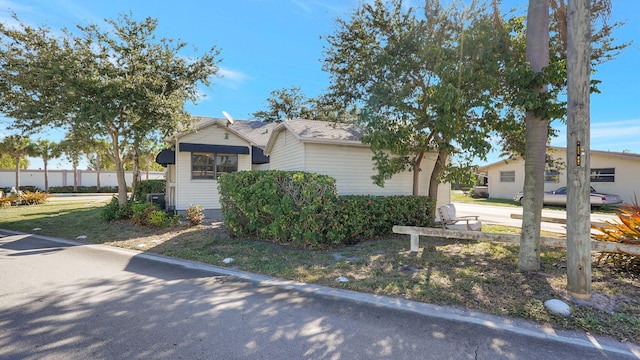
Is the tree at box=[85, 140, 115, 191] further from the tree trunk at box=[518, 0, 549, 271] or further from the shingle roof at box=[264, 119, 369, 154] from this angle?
the tree trunk at box=[518, 0, 549, 271]

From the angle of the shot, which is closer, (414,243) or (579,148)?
(579,148)

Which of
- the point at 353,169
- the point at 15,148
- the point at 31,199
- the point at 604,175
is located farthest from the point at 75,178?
the point at 604,175

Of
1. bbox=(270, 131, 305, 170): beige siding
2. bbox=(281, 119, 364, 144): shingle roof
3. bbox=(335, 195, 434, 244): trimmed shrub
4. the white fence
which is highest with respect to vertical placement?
bbox=(281, 119, 364, 144): shingle roof

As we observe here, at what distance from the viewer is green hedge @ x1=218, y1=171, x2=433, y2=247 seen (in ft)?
23.9

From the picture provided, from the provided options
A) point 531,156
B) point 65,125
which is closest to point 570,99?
point 531,156

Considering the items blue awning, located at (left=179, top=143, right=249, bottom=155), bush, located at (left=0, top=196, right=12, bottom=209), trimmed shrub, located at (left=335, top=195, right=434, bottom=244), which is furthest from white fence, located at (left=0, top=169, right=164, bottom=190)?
trimmed shrub, located at (left=335, top=195, right=434, bottom=244)

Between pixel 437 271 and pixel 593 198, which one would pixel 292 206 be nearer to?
pixel 437 271

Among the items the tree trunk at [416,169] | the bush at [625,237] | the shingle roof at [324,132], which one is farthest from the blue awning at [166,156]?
the bush at [625,237]

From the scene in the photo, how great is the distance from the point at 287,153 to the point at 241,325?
27.2 feet

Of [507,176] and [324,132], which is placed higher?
[324,132]

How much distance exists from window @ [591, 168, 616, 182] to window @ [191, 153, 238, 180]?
875 inches

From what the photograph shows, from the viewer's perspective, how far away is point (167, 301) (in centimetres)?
422

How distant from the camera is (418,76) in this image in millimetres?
8703

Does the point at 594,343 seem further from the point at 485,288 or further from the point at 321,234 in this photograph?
the point at 321,234
